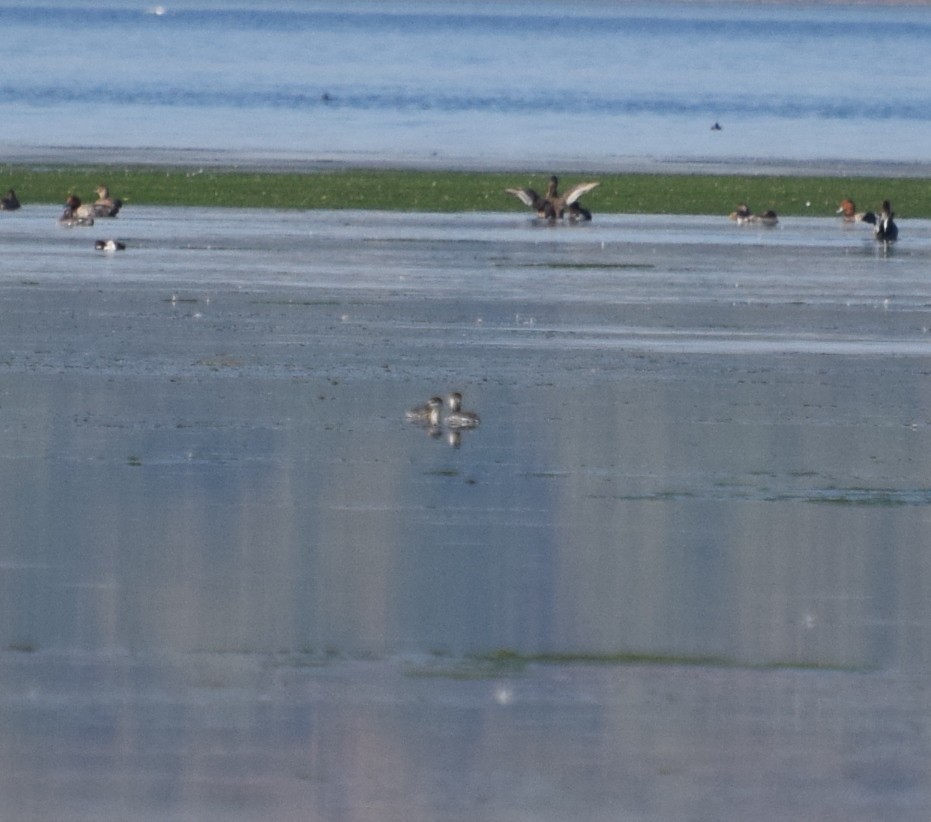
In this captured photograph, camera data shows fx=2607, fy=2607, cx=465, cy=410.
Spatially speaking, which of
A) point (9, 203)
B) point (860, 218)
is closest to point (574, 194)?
point (860, 218)

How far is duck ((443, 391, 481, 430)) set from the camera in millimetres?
14414

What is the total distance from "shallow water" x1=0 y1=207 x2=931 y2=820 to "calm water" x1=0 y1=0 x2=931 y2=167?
1027 inches

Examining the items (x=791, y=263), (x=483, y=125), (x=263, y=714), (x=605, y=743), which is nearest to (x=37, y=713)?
(x=263, y=714)

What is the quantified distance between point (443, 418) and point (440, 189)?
22.2 m

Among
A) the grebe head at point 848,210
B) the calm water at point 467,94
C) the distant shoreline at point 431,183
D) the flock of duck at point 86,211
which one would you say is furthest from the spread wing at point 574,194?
the calm water at point 467,94

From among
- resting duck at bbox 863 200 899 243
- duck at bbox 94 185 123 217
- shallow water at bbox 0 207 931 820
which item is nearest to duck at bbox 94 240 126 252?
duck at bbox 94 185 123 217

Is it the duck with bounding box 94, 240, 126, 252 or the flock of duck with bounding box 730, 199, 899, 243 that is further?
the flock of duck with bounding box 730, 199, 899, 243

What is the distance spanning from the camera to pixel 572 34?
17225 centimetres

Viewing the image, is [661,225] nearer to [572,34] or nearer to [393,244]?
[393,244]

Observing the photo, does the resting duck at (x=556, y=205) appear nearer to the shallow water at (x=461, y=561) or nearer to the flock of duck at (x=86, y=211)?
the flock of duck at (x=86, y=211)

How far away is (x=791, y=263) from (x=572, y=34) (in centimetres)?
14751

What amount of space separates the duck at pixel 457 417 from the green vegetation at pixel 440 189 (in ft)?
62.0

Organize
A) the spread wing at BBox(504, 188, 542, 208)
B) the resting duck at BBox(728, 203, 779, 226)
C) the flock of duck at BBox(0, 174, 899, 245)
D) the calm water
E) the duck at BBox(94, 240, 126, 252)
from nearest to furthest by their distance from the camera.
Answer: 1. the duck at BBox(94, 240, 126, 252)
2. the flock of duck at BBox(0, 174, 899, 245)
3. the resting duck at BBox(728, 203, 779, 226)
4. the spread wing at BBox(504, 188, 542, 208)
5. the calm water

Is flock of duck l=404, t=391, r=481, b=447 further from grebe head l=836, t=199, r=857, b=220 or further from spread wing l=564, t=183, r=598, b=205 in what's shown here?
grebe head l=836, t=199, r=857, b=220
